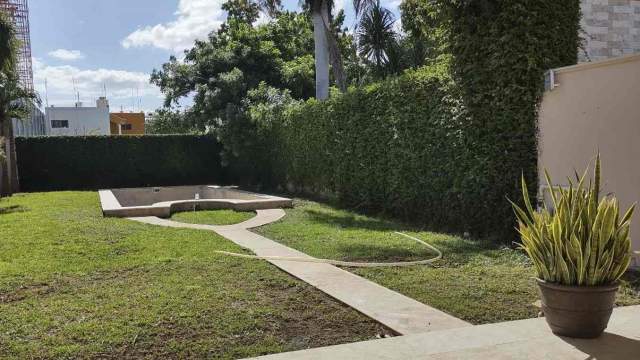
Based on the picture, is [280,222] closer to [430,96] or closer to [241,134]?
[430,96]

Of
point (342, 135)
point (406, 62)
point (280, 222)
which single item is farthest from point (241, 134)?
point (280, 222)

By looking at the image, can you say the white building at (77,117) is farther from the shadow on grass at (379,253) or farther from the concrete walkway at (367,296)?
the shadow on grass at (379,253)

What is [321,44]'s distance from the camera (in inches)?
741

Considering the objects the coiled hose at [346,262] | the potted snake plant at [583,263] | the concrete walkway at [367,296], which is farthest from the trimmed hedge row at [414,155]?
the potted snake plant at [583,263]

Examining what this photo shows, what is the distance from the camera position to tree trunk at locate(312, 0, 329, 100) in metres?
18.0

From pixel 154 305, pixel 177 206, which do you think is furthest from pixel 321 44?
pixel 154 305

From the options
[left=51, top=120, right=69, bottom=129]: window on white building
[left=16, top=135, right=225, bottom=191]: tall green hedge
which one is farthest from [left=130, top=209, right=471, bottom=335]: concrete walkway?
[left=51, top=120, right=69, bottom=129]: window on white building

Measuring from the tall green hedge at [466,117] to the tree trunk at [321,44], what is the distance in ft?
18.0

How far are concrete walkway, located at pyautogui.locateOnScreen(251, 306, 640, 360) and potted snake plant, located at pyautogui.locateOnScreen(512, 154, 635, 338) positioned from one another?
17 centimetres

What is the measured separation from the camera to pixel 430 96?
10.4 m

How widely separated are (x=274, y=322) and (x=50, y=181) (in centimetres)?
2267

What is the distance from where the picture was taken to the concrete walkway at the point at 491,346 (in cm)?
396

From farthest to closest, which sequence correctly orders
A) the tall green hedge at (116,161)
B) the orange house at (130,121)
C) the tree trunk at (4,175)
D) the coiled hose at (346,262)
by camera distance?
the orange house at (130,121), the tall green hedge at (116,161), the tree trunk at (4,175), the coiled hose at (346,262)

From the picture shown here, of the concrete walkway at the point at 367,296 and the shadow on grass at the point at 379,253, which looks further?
the shadow on grass at the point at 379,253
